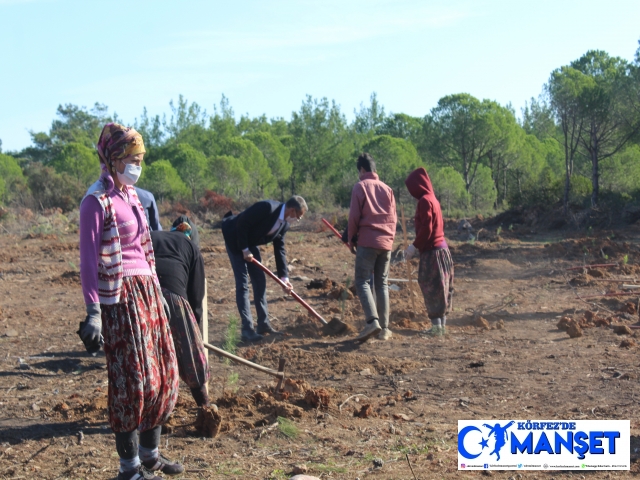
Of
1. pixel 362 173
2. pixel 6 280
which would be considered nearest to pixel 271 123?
pixel 6 280

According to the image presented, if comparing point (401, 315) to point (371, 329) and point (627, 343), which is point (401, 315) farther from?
point (627, 343)

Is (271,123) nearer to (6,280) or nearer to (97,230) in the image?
(6,280)

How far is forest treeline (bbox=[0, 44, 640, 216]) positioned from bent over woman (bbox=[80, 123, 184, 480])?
64.5 feet

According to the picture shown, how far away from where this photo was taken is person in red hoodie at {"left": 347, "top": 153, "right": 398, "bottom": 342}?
6.88 m

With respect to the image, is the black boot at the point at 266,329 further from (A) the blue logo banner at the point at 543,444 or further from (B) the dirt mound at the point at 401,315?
(A) the blue logo banner at the point at 543,444

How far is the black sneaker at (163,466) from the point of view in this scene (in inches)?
144

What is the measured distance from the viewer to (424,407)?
16.3ft

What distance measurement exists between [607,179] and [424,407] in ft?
68.7

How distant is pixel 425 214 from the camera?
23.0ft

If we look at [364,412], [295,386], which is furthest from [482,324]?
[364,412]

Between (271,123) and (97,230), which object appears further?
(271,123)

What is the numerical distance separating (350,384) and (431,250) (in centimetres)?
206

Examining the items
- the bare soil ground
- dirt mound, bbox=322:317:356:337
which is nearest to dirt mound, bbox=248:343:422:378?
the bare soil ground

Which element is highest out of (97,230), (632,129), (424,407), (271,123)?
(271,123)
